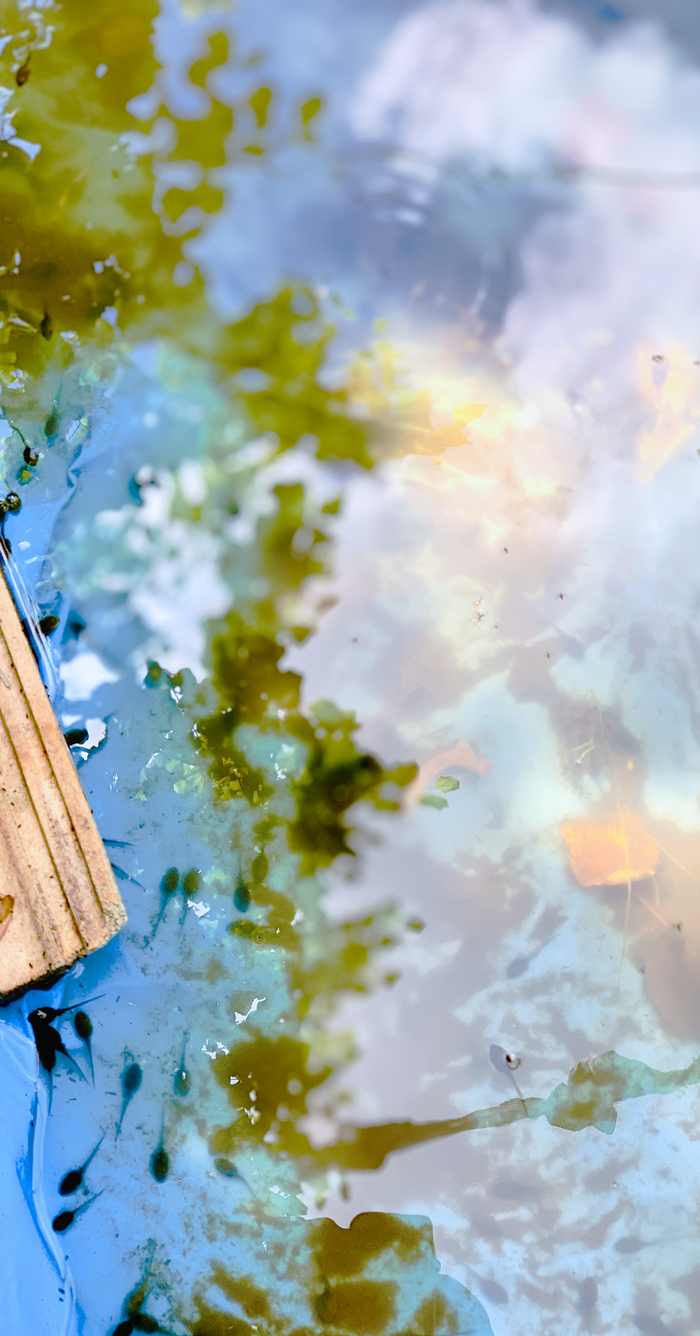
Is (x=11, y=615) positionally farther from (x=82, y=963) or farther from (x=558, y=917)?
(x=558, y=917)

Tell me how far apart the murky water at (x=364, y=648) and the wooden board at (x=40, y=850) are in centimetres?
12

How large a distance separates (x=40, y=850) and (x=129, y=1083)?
0.63 m

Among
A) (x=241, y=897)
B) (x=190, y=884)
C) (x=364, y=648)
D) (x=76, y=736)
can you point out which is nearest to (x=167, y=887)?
(x=190, y=884)

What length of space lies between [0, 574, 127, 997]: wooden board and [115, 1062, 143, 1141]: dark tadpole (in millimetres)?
320

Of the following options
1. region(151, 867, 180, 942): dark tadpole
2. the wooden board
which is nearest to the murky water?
region(151, 867, 180, 942): dark tadpole

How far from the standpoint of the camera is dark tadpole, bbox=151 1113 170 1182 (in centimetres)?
199

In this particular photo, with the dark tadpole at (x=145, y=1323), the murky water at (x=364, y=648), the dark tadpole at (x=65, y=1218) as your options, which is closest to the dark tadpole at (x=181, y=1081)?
the murky water at (x=364, y=648)

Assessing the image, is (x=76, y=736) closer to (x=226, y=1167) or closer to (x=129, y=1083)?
(x=129, y=1083)

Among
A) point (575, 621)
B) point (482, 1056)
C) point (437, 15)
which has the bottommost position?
point (482, 1056)

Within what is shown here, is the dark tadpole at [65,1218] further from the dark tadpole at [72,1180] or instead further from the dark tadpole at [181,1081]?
the dark tadpole at [181,1081]

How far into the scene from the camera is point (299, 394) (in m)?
2.18

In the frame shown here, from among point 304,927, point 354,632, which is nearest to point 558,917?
point 304,927

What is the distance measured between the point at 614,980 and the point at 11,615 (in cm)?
→ 176

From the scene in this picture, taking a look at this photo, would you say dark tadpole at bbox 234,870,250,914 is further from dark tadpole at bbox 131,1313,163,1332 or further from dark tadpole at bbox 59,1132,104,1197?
dark tadpole at bbox 131,1313,163,1332
